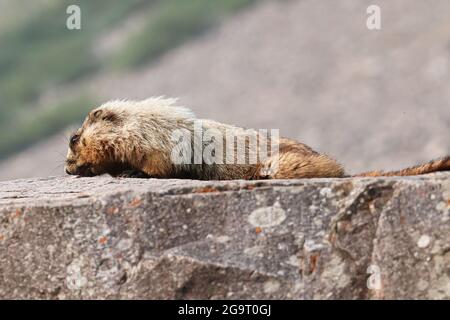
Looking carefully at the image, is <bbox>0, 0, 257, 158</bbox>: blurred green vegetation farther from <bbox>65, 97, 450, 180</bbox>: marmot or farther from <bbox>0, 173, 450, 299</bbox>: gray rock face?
<bbox>0, 173, 450, 299</bbox>: gray rock face

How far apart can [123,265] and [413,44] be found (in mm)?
29775

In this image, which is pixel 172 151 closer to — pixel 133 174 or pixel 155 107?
pixel 133 174

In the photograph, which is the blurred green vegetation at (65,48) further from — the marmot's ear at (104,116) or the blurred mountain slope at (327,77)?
the marmot's ear at (104,116)

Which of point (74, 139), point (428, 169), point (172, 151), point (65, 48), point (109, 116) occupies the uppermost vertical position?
point (65, 48)

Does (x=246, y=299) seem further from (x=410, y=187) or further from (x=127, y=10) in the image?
(x=127, y=10)

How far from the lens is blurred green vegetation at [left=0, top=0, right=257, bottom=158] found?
45969mm

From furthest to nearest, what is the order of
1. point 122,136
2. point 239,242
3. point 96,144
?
point 96,144 < point 122,136 < point 239,242

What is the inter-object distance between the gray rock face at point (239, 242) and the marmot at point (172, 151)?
4.63 ft

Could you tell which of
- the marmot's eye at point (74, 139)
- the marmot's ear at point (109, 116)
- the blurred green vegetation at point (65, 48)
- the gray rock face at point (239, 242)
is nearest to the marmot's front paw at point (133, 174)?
the marmot's ear at point (109, 116)

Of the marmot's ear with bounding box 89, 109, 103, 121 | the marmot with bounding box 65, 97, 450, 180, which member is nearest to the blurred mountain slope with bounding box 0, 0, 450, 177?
the marmot with bounding box 65, 97, 450, 180

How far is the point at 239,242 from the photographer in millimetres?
8109

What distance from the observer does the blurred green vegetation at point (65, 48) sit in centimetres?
4597

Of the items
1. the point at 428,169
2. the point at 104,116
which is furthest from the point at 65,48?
the point at 428,169

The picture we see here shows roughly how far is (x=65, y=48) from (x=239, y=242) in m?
44.8
